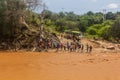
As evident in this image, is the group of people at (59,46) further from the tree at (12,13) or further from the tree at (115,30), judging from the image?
the tree at (115,30)

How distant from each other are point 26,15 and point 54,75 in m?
15.7

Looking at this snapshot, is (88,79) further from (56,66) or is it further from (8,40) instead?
(8,40)

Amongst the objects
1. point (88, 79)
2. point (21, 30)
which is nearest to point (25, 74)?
point (88, 79)

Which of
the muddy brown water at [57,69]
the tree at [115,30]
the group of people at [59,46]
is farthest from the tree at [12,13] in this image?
the tree at [115,30]

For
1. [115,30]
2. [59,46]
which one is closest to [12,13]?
[59,46]

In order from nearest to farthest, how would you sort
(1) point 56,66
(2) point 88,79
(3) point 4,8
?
(2) point 88,79, (1) point 56,66, (3) point 4,8

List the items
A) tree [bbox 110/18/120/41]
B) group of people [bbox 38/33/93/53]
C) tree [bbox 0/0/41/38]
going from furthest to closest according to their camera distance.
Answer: tree [bbox 110/18/120/41] < group of people [bbox 38/33/93/53] < tree [bbox 0/0/41/38]

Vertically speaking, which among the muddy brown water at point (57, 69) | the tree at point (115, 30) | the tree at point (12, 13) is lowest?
the muddy brown water at point (57, 69)

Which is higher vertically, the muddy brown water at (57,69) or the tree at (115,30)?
the tree at (115,30)

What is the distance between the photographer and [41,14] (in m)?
33.2

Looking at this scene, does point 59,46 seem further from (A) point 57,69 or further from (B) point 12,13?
(A) point 57,69

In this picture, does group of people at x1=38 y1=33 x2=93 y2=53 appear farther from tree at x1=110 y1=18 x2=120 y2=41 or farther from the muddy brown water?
tree at x1=110 y1=18 x2=120 y2=41

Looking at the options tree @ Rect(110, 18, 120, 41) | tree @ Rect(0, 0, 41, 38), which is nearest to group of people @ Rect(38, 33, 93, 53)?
tree @ Rect(0, 0, 41, 38)

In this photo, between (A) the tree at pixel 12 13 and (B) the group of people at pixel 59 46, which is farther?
(B) the group of people at pixel 59 46
